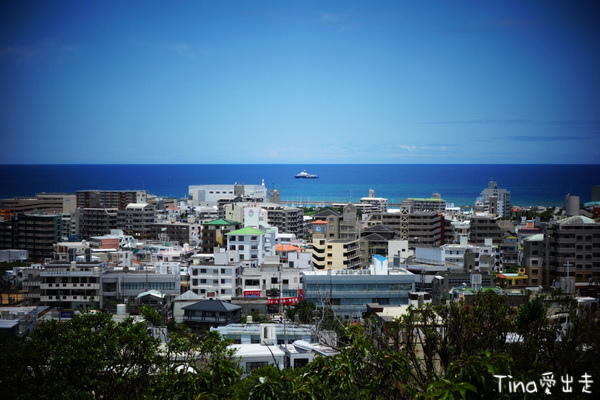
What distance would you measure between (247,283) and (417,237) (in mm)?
9005

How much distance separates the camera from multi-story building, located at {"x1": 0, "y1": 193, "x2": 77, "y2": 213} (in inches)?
966

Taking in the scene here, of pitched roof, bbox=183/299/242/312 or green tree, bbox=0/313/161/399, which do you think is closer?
green tree, bbox=0/313/161/399

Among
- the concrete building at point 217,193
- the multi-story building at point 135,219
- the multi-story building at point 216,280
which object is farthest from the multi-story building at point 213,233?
the concrete building at point 217,193

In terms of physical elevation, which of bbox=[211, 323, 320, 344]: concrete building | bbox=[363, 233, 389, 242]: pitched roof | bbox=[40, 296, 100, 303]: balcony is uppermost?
bbox=[363, 233, 389, 242]: pitched roof

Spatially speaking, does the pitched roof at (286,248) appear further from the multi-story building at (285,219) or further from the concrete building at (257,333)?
the concrete building at (257,333)

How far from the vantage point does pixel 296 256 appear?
13680 mm

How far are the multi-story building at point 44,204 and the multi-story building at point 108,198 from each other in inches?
68.4

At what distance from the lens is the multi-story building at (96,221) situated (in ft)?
72.9

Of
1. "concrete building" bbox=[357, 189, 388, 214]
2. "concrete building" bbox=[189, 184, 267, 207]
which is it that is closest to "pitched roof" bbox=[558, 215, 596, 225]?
"concrete building" bbox=[357, 189, 388, 214]

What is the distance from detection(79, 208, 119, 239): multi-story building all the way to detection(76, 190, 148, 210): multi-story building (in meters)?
5.42

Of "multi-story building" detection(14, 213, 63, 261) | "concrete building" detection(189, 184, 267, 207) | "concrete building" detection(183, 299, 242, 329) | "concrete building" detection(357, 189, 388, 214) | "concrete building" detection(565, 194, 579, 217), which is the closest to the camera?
"concrete building" detection(183, 299, 242, 329)

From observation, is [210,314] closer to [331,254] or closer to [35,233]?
[331,254]

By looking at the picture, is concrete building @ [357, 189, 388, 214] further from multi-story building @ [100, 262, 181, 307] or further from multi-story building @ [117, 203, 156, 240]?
multi-story building @ [100, 262, 181, 307]

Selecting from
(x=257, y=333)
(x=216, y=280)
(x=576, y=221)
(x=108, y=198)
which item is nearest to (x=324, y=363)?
(x=257, y=333)
